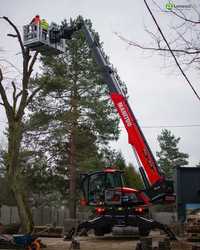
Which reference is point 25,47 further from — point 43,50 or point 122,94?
point 122,94

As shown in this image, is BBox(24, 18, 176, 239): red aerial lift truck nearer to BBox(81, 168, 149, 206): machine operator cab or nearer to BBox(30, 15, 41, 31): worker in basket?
BBox(81, 168, 149, 206): machine operator cab

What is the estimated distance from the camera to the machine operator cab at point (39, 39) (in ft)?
43.9

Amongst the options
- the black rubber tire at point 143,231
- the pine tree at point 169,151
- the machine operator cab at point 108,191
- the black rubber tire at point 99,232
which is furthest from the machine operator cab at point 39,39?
the pine tree at point 169,151

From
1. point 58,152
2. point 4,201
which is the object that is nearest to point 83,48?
point 58,152

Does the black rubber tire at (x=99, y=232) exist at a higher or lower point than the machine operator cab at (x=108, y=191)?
lower

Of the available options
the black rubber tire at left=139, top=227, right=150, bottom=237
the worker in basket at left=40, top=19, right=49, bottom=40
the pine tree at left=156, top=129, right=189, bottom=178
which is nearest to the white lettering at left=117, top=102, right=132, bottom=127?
the black rubber tire at left=139, top=227, right=150, bottom=237

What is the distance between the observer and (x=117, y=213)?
15367 mm

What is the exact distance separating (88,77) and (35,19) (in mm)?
16747

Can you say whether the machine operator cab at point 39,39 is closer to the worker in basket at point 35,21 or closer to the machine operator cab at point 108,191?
the worker in basket at point 35,21

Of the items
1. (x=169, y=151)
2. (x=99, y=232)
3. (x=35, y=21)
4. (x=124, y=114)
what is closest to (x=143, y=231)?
(x=99, y=232)

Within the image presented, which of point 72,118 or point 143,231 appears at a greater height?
point 72,118

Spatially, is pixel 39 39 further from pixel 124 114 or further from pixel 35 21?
pixel 124 114

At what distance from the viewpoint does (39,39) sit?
13.4 m

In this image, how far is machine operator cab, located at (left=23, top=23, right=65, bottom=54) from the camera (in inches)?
527
